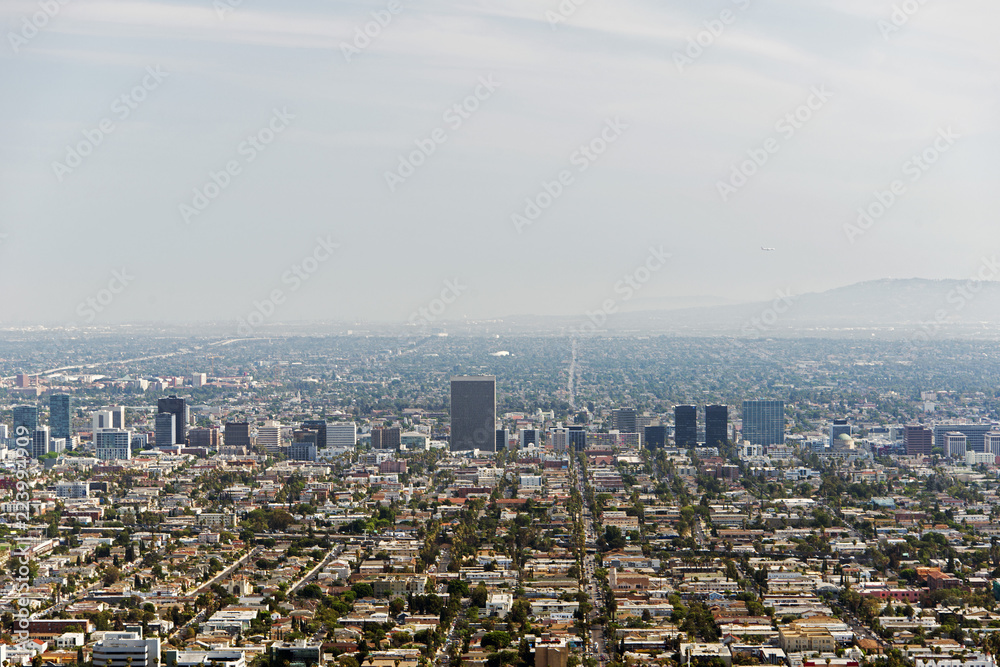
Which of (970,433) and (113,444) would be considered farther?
(970,433)

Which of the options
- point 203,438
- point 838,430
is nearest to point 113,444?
point 203,438

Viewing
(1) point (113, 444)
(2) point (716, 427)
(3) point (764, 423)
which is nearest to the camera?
(1) point (113, 444)

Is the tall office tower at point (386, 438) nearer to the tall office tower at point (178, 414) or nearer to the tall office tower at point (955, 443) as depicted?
the tall office tower at point (178, 414)

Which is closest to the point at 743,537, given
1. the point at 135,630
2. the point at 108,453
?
the point at 135,630

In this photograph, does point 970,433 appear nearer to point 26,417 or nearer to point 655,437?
point 655,437

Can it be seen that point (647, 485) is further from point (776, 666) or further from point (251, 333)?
point (251, 333)

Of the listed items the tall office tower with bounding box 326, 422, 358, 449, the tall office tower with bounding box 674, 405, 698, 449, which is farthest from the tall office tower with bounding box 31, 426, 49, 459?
the tall office tower with bounding box 674, 405, 698, 449

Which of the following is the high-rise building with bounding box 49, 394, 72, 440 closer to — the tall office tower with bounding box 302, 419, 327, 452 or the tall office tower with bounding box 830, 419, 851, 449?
the tall office tower with bounding box 302, 419, 327, 452
